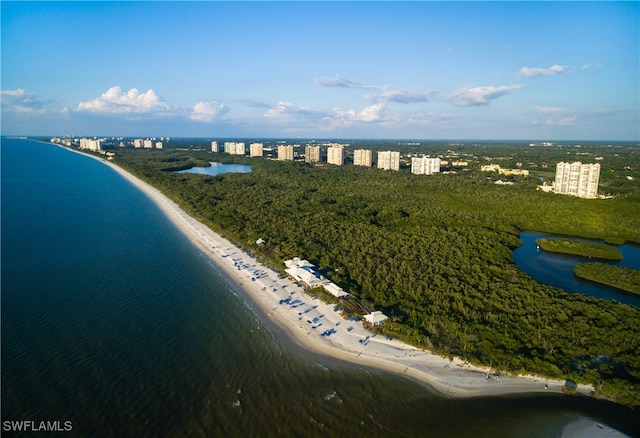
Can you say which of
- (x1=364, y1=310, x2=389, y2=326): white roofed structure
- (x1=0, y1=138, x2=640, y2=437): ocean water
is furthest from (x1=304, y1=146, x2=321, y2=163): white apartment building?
(x1=364, y1=310, x2=389, y2=326): white roofed structure

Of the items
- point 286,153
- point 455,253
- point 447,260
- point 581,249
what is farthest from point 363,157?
point 447,260

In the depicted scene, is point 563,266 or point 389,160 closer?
point 563,266

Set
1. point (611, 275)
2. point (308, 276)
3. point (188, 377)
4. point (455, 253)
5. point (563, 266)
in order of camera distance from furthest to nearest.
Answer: point (563, 266)
point (455, 253)
point (611, 275)
point (308, 276)
point (188, 377)

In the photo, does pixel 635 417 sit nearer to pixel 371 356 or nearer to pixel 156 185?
pixel 371 356

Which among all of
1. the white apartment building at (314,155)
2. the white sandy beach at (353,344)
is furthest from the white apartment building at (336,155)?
the white sandy beach at (353,344)

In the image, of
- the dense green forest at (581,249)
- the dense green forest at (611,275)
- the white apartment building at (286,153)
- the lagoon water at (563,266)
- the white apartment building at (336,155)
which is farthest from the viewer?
the white apartment building at (286,153)

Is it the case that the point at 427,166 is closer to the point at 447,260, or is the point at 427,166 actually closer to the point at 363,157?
the point at 363,157

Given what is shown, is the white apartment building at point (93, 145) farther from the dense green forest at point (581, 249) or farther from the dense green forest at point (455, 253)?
the dense green forest at point (581, 249)

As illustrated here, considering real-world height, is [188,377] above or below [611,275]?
below
